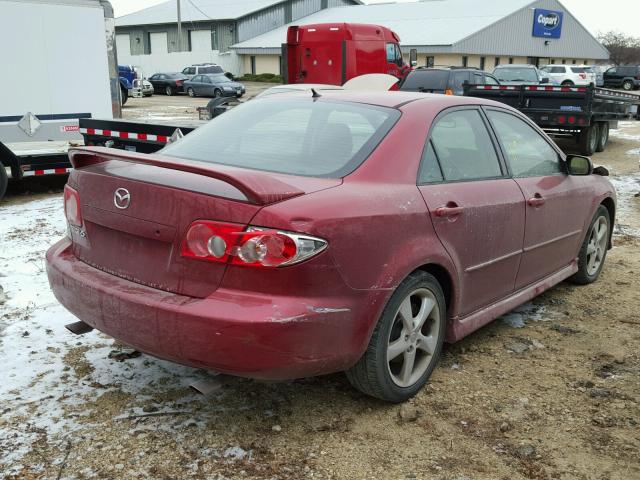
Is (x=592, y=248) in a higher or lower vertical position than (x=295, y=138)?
lower

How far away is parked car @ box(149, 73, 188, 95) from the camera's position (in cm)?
3600

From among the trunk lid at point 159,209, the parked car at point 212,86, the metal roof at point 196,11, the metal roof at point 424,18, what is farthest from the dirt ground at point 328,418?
the metal roof at point 196,11

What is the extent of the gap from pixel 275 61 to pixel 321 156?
5050 centimetres

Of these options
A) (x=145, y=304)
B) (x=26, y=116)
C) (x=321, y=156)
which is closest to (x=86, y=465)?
(x=145, y=304)

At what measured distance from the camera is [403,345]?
331cm

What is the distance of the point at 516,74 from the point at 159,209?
1999 centimetres

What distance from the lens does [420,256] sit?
3203 millimetres

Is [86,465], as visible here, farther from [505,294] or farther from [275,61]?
[275,61]

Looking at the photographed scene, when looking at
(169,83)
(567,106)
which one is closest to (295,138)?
(567,106)

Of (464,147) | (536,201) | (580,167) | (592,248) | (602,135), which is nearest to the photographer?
(464,147)

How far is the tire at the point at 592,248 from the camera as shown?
17.2 ft

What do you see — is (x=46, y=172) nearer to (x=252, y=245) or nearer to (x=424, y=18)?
(x=252, y=245)

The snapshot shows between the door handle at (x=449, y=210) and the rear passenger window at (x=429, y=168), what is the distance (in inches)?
6.1

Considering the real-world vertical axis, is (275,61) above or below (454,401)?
above
